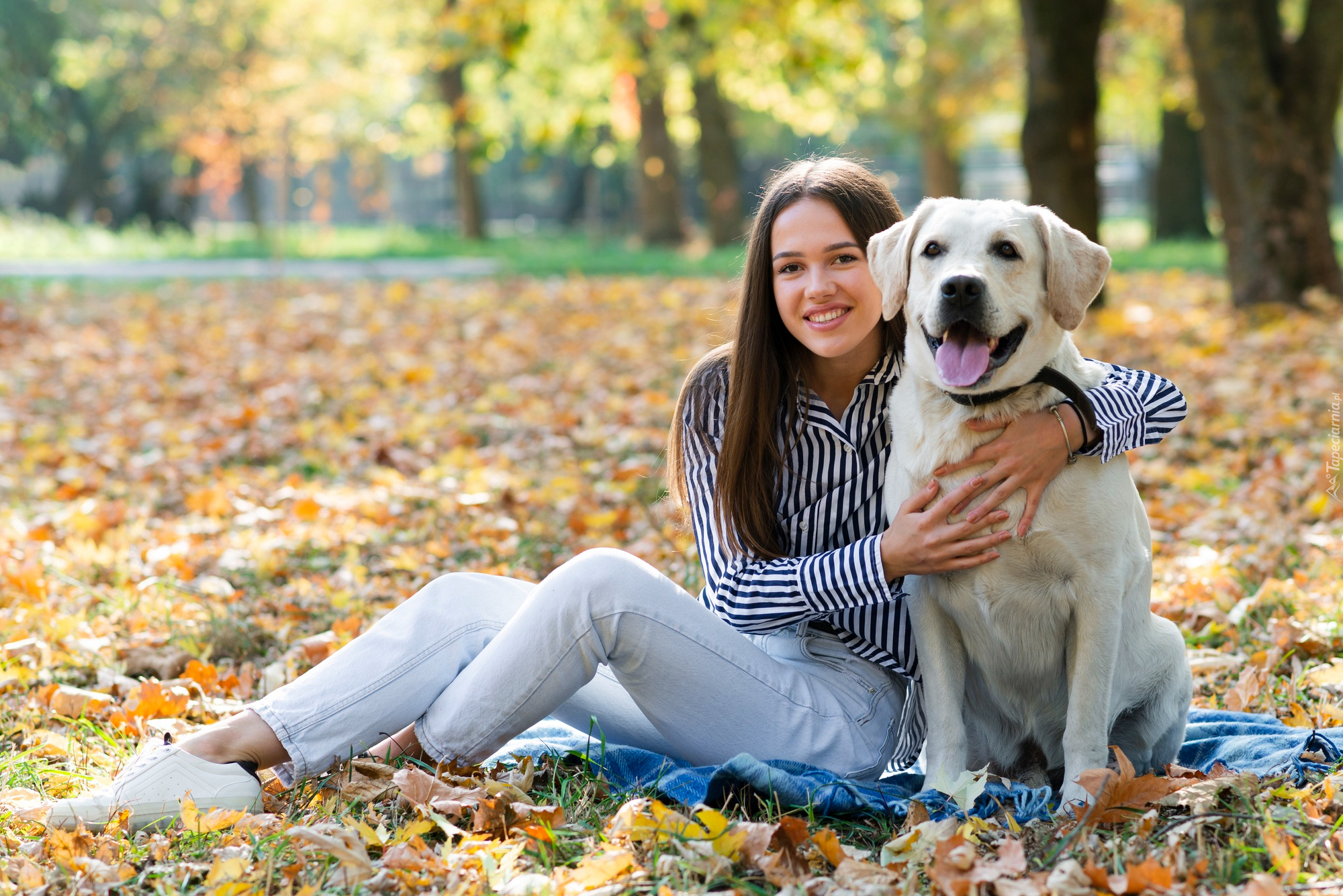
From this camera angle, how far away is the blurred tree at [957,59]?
56.3 ft

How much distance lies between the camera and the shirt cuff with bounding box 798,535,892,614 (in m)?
2.79

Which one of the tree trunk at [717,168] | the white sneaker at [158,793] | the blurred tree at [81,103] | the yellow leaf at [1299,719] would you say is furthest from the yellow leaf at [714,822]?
the blurred tree at [81,103]

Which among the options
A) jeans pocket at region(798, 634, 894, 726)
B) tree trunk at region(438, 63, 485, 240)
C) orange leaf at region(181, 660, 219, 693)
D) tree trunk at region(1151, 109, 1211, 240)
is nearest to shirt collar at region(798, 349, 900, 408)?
jeans pocket at region(798, 634, 894, 726)

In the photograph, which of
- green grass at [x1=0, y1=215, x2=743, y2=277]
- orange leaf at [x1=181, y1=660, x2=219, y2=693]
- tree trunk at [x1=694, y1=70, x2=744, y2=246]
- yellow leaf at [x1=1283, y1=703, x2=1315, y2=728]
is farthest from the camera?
tree trunk at [x1=694, y1=70, x2=744, y2=246]

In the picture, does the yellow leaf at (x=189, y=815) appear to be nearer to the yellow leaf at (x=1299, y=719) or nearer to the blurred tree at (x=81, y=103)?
the yellow leaf at (x=1299, y=719)

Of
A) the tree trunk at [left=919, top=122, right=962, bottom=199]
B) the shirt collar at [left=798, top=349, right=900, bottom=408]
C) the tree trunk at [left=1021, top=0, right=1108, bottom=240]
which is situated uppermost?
the tree trunk at [left=919, top=122, right=962, bottom=199]

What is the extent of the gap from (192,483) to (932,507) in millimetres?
4705

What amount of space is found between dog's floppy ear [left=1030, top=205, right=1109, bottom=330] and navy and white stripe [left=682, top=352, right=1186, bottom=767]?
249 millimetres

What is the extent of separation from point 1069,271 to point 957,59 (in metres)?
16.1

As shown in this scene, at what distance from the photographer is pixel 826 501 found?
3.13 m

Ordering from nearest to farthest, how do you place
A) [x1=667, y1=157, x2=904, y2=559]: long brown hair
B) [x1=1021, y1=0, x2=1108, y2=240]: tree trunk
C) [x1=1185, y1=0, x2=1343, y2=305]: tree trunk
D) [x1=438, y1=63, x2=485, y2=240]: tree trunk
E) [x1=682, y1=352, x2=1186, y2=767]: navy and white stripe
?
[x1=682, y1=352, x2=1186, y2=767]: navy and white stripe < [x1=667, y1=157, x2=904, y2=559]: long brown hair < [x1=1185, y1=0, x2=1343, y2=305]: tree trunk < [x1=1021, y1=0, x2=1108, y2=240]: tree trunk < [x1=438, y1=63, x2=485, y2=240]: tree trunk

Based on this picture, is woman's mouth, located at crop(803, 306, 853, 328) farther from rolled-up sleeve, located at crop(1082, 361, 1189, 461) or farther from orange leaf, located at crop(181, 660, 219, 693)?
orange leaf, located at crop(181, 660, 219, 693)

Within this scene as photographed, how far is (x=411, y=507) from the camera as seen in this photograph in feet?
18.6

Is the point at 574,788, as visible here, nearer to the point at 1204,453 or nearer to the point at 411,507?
the point at 411,507
